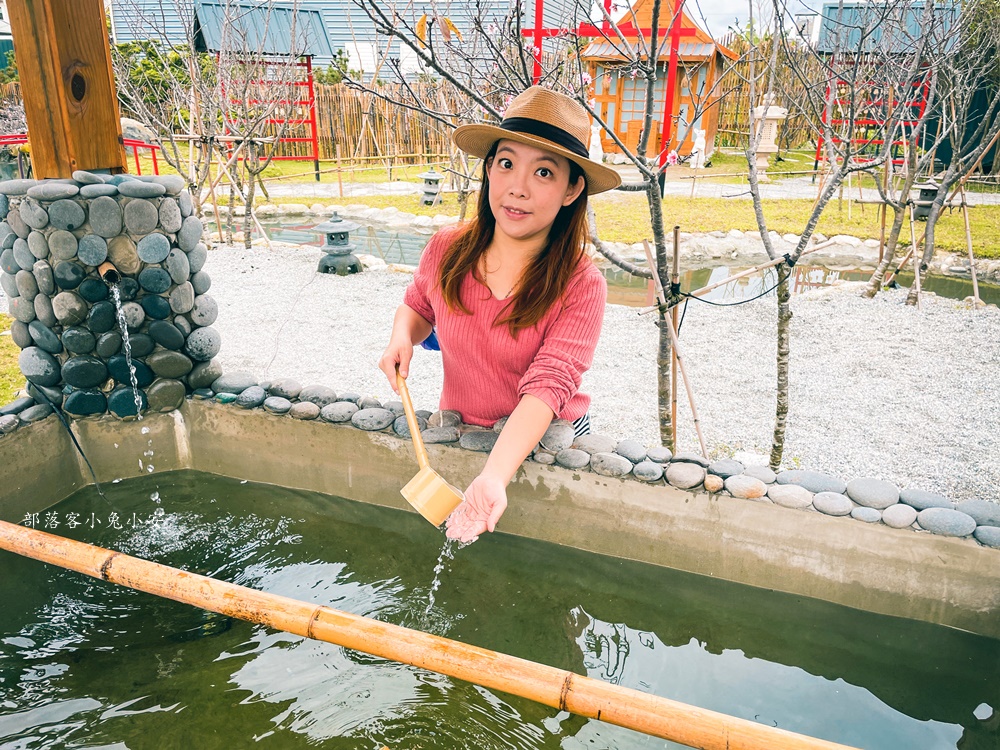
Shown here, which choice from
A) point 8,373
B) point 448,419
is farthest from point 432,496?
point 8,373

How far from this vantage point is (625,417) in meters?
4.25

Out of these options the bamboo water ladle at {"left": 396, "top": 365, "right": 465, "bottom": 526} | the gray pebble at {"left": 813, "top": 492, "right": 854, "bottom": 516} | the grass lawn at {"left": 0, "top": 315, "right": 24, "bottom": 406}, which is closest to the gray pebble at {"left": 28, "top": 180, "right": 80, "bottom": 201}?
the grass lawn at {"left": 0, "top": 315, "right": 24, "bottom": 406}

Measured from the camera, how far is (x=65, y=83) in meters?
2.88

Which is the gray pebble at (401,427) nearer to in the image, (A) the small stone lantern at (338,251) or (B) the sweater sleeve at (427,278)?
(B) the sweater sleeve at (427,278)

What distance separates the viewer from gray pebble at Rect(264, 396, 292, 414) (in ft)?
10.2

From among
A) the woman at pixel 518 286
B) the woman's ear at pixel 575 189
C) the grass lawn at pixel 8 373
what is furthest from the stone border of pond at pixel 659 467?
the grass lawn at pixel 8 373

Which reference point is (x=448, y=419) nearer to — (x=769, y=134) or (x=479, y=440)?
(x=479, y=440)

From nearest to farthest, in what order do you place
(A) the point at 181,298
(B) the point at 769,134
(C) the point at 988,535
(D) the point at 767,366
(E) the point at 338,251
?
(C) the point at 988,535 → (A) the point at 181,298 → (D) the point at 767,366 → (E) the point at 338,251 → (B) the point at 769,134

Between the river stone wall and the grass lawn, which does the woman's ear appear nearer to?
the river stone wall

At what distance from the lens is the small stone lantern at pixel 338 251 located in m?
7.19

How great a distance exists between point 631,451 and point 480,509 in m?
1.03

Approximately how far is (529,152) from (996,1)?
8.44 meters

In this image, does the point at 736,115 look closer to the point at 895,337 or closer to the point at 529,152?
the point at 895,337

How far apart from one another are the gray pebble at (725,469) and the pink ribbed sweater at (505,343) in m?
0.51
